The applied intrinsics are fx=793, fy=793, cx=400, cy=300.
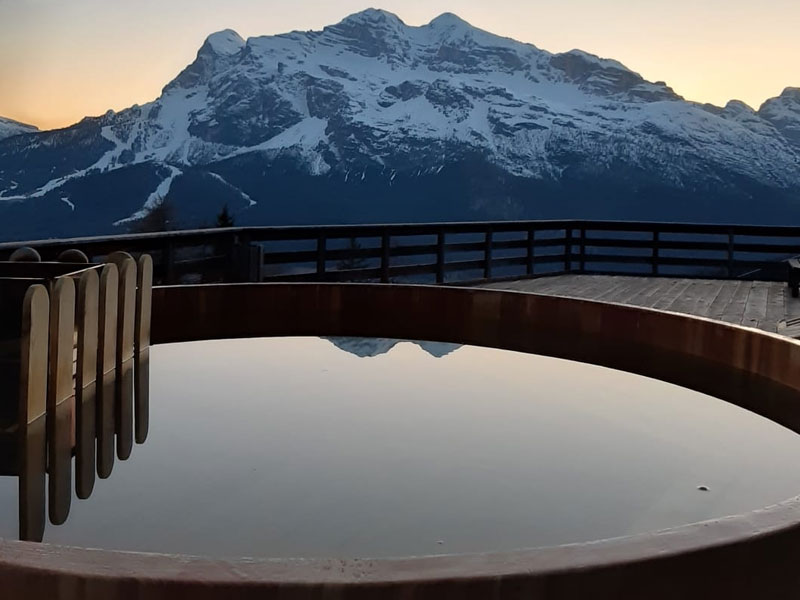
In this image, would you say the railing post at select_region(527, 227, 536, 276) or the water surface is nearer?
the water surface

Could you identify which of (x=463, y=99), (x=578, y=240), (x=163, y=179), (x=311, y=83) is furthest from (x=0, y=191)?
(x=578, y=240)

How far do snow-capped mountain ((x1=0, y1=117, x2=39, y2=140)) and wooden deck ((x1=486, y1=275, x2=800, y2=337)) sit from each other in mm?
183028

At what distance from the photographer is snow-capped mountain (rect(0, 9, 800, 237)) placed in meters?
127

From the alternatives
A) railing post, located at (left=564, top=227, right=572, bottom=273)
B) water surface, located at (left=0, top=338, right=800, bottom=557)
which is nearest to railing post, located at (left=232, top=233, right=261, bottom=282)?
water surface, located at (left=0, top=338, right=800, bottom=557)

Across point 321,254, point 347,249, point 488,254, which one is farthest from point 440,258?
point 321,254

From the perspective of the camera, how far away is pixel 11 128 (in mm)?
178000

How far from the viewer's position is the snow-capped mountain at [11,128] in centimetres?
16986

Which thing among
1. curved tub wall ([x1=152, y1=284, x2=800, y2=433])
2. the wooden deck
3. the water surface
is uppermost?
curved tub wall ([x1=152, y1=284, x2=800, y2=433])

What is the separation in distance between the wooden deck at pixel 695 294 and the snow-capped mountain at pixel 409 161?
102346 mm

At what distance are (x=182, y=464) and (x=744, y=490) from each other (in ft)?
2.70

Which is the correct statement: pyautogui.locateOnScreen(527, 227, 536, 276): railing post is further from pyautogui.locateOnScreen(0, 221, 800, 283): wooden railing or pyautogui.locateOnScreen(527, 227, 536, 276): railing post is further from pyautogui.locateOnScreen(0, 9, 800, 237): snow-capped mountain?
pyautogui.locateOnScreen(0, 9, 800, 237): snow-capped mountain

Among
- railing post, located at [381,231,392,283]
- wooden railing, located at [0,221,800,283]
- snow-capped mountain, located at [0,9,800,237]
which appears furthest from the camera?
snow-capped mountain, located at [0,9,800,237]

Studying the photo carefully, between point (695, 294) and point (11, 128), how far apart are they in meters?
197

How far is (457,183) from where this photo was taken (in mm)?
139250
